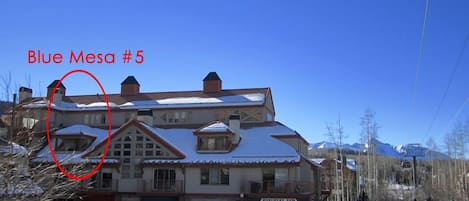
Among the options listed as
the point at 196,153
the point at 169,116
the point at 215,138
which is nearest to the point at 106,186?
the point at 196,153

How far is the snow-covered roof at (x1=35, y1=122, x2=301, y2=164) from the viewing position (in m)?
35.1

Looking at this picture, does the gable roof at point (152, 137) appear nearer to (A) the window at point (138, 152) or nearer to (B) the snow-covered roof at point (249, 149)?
(B) the snow-covered roof at point (249, 149)

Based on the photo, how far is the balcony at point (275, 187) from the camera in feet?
112

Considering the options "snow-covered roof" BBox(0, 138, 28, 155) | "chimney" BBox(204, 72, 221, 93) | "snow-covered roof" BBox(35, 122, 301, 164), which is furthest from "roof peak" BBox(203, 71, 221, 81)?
"snow-covered roof" BBox(0, 138, 28, 155)

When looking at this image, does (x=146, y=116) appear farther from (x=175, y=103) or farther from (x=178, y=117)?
(x=175, y=103)

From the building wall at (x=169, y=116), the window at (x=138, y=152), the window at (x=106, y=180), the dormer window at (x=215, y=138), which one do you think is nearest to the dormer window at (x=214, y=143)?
the dormer window at (x=215, y=138)

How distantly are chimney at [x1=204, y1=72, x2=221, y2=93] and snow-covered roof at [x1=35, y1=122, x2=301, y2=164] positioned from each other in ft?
22.6

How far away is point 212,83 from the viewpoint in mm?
48094

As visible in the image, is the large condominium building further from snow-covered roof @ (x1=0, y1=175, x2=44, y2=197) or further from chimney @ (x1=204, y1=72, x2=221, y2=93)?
snow-covered roof @ (x1=0, y1=175, x2=44, y2=197)

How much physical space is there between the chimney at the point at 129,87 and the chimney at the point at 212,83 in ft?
27.3

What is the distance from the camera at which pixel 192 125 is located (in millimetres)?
43969

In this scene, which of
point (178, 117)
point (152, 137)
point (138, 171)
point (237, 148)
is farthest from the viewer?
point (178, 117)

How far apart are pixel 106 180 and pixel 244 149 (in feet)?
39.3

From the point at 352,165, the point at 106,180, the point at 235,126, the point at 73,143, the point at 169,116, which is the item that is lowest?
the point at 352,165
